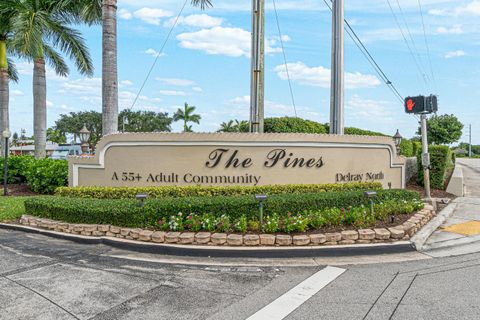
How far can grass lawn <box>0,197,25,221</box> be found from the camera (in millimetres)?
9203

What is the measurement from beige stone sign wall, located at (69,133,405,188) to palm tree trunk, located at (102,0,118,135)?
2093mm

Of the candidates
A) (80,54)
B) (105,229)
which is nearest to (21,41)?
(80,54)

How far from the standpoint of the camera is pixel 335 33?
38.7ft

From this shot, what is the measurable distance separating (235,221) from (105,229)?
2.62m

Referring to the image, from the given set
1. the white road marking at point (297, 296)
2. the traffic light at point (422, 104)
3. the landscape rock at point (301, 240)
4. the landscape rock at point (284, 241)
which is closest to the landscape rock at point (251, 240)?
the landscape rock at point (284, 241)

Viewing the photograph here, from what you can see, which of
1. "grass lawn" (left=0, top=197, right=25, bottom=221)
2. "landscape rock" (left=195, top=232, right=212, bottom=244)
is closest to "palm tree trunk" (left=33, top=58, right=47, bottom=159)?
"grass lawn" (left=0, top=197, right=25, bottom=221)

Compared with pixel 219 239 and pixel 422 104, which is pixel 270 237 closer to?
pixel 219 239

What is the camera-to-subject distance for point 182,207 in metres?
6.94

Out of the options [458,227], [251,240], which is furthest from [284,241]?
[458,227]

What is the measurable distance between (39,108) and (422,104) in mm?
17210

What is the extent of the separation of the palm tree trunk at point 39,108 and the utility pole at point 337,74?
14395mm

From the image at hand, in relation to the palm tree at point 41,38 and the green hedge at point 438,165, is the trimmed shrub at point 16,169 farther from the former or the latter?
the green hedge at point 438,165

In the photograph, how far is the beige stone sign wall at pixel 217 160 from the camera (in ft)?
29.6

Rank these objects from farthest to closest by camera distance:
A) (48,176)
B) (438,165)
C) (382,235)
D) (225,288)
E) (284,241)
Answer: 1. (48,176)
2. (438,165)
3. (382,235)
4. (284,241)
5. (225,288)
